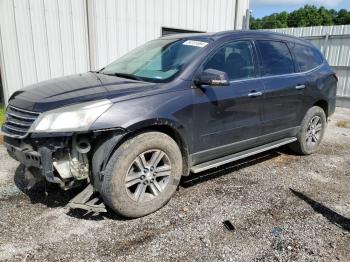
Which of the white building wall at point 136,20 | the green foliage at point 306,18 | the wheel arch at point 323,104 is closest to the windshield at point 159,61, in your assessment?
the wheel arch at point 323,104

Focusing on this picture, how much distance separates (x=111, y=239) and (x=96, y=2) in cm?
597

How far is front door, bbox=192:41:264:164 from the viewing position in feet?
11.6

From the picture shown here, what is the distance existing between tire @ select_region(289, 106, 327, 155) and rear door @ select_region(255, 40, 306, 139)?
0.23 metres

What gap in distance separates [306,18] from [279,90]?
67095 mm

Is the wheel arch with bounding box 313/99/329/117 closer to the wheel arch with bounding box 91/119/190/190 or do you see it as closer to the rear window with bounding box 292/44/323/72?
the rear window with bounding box 292/44/323/72

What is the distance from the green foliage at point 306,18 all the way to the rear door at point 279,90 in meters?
59.8

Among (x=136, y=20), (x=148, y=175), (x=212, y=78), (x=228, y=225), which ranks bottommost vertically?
(x=228, y=225)

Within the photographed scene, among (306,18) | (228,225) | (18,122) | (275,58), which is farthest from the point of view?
Answer: (306,18)

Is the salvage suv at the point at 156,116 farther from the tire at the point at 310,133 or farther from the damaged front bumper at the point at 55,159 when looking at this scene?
the tire at the point at 310,133

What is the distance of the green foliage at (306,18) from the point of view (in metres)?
60.8

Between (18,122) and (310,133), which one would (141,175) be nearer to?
(18,122)

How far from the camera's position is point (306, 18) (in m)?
63.2

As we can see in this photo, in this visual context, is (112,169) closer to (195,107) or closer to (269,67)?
(195,107)

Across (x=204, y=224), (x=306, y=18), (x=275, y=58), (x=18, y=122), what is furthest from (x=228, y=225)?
(x=306, y=18)
